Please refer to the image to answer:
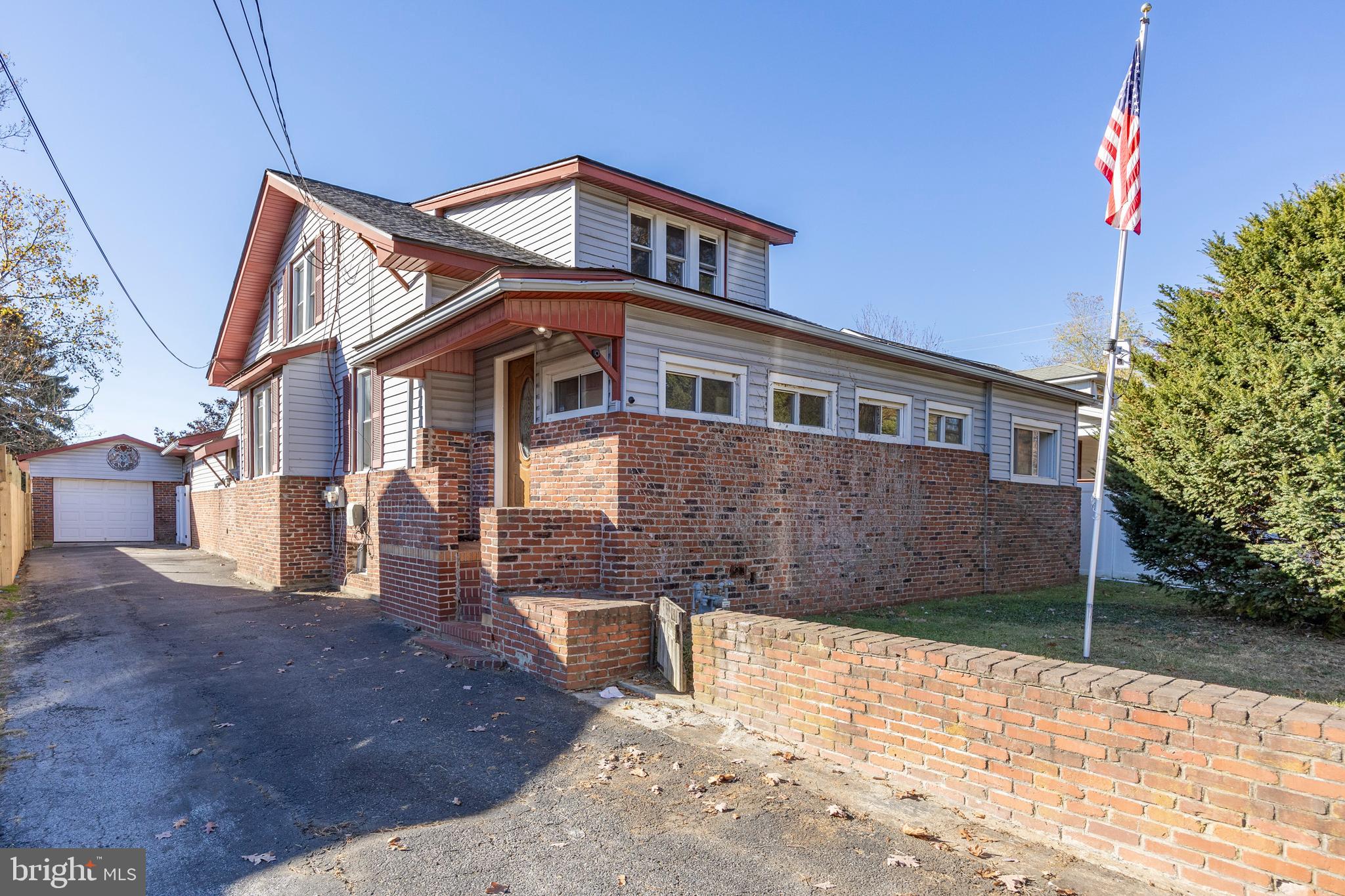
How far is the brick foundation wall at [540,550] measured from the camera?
7.26 m

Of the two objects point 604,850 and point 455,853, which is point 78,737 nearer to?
point 455,853

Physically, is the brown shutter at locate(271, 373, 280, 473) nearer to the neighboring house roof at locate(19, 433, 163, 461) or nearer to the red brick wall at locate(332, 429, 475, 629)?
the red brick wall at locate(332, 429, 475, 629)

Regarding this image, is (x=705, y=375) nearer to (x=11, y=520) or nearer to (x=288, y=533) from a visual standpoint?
(x=288, y=533)

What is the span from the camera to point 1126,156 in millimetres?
7676

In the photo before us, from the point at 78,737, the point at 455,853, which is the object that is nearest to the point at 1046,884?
the point at 455,853

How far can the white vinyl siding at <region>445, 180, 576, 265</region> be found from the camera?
1195 centimetres

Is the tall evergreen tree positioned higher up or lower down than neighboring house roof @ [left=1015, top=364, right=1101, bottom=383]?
lower down

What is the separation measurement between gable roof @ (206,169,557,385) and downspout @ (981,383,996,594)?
291 inches

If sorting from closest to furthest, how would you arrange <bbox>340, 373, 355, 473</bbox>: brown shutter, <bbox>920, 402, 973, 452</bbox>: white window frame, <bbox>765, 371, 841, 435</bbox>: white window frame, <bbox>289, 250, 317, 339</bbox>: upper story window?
<bbox>765, 371, 841, 435</bbox>: white window frame
<bbox>920, 402, 973, 452</bbox>: white window frame
<bbox>340, 373, 355, 473</bbox>: brown shutter
<bbox>289, 250, 317, 339</bbox>: upper story window

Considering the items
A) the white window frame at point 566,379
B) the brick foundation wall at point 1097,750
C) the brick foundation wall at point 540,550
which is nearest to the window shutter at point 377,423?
the white window frame at point 566,379

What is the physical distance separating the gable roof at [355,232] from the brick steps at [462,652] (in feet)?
16.4

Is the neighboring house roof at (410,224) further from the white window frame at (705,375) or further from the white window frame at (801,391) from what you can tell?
the white window frame at (801,391)

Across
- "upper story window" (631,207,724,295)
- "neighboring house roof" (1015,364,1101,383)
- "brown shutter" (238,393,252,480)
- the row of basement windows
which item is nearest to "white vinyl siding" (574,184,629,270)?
"upper story window" (631,207,724,295)

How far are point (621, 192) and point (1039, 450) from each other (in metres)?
8.74
